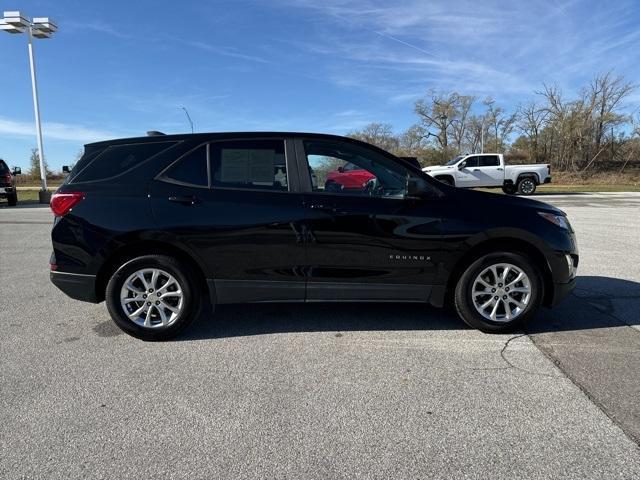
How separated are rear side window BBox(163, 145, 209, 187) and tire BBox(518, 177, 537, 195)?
23.7 m

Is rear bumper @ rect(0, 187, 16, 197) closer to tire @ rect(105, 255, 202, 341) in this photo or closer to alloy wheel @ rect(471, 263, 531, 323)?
tire @ rect(105, 255, 202, 341)

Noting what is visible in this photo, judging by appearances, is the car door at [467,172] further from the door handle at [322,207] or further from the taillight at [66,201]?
the taillight at [66,201]

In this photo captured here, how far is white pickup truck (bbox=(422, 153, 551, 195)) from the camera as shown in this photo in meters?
24.7

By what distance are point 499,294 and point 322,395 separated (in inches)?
77.4

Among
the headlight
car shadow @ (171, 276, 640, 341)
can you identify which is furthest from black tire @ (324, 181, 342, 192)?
the headlight

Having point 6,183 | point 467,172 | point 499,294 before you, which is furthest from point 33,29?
point 499,294

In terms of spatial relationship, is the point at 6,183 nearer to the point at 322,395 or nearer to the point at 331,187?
the point at 331,187

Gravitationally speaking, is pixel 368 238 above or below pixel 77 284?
above

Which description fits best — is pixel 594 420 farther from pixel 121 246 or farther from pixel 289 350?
pixel 121 246

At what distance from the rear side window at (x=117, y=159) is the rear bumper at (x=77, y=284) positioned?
32.9 inches

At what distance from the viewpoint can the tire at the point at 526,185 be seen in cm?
2477

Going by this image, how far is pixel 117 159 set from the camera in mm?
4266

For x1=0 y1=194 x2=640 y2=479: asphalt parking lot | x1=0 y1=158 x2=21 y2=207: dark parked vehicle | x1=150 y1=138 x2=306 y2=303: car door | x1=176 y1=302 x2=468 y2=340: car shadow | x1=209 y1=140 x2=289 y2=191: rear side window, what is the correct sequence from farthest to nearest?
x1=0 y1=158 x2=21 y2=207: dark parked vehicle
x1=176 y1=302 x2=468 y2=340: car shadow
x1=209 y1=140 x2=289 y2=191: rear side window
x1=150 y1=138 x2=306 y2=303: car door
x1=0 y1=194 x2=640 y2=479: asphalt parking lot

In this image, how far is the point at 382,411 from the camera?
3.00 meters
